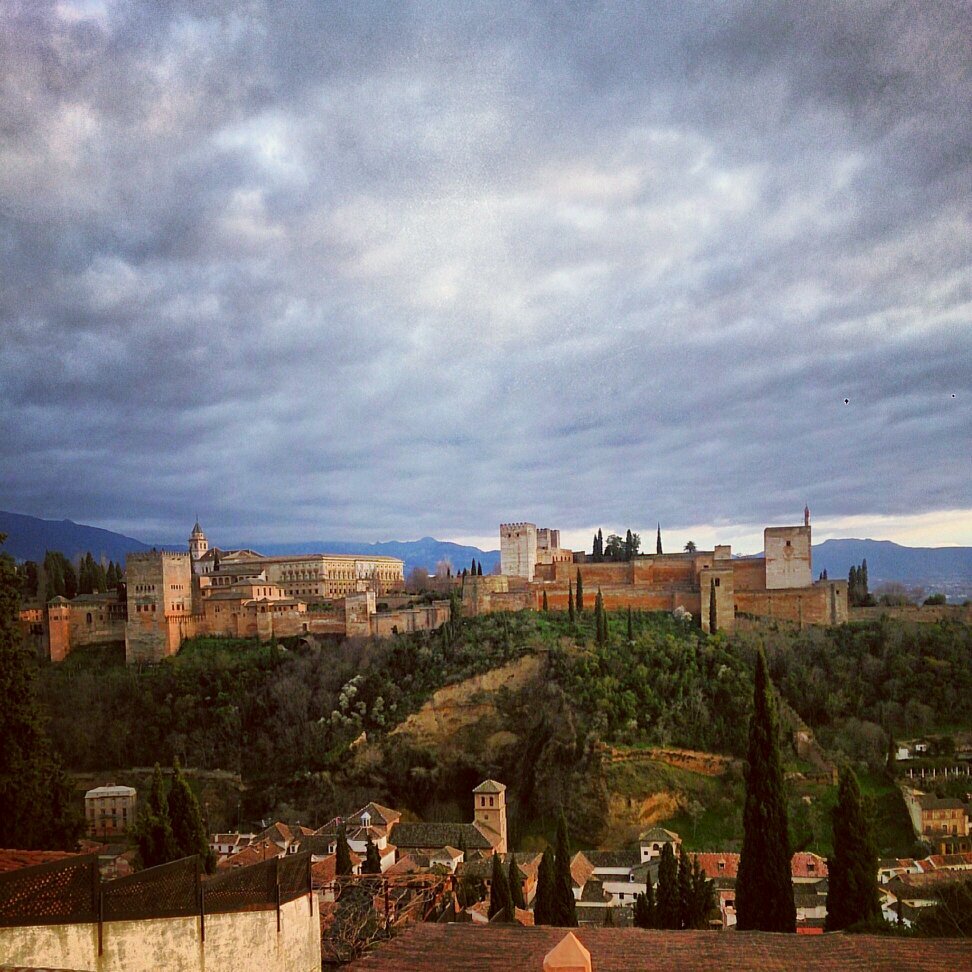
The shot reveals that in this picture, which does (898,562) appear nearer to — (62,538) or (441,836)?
(441,836)

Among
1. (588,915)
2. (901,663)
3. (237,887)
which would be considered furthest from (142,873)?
(901,663)

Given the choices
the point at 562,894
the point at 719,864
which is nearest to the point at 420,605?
the point at 719,864

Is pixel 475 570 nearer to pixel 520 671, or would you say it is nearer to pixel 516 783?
pixel 520 671

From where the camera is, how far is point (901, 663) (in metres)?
31.3

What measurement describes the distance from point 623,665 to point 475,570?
12.8 meters

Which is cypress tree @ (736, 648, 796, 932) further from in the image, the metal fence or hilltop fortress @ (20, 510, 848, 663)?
hilltop fortress @ (20, 510, 848, 663)

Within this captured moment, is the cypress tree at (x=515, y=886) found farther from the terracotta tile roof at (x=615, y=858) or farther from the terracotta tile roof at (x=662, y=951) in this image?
the terracotta tile roof at (x=662, y=951)

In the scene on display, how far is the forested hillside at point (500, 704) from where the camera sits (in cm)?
2848

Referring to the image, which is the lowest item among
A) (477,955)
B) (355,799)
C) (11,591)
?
(355,799)

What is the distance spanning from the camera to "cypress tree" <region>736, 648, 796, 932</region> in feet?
42.6

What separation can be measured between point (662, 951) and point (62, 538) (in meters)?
86.8

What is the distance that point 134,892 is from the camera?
5211mm

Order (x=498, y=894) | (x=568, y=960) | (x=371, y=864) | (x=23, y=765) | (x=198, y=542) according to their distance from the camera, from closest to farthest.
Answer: (x=568, y=960) → (x=23, y=765) → (x=498, y=894) → (x=371, y=864) → (x=198, y=542)

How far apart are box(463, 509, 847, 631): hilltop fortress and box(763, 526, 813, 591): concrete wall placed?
45 millimetres
